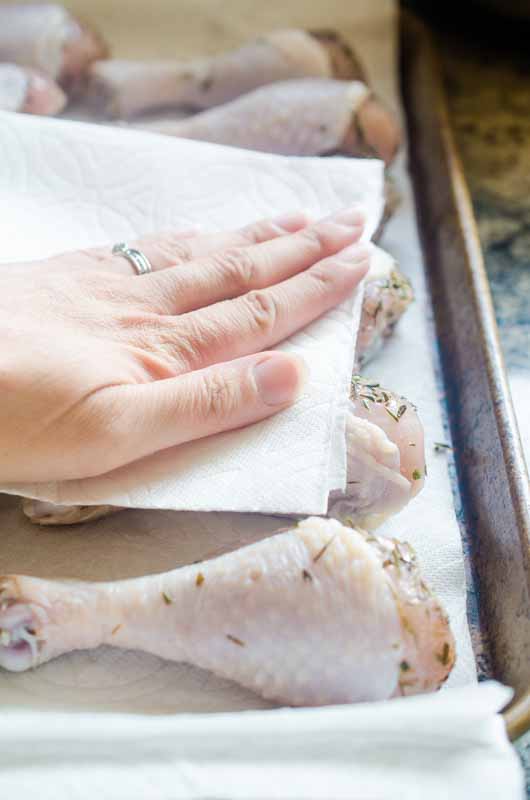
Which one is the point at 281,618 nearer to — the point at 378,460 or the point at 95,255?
the point at 378,460

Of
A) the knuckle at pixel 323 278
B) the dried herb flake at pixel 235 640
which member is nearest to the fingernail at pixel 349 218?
the knuckle at pixel 323 278

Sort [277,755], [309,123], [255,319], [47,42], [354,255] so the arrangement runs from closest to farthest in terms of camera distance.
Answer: [277,755], [255,319], [354,255], [309,123], [47,42]

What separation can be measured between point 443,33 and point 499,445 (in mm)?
1733

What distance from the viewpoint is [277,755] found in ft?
2.33

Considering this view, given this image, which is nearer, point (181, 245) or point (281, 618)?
point (281, 618)

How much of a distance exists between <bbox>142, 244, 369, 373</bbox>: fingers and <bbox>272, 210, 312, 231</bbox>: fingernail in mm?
103

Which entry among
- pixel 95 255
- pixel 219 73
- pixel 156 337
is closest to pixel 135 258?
pixel 95 255

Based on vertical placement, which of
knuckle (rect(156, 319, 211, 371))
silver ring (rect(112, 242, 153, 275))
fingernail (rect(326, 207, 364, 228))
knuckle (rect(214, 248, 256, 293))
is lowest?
knuckle (rect(156, 319, 211, 371))

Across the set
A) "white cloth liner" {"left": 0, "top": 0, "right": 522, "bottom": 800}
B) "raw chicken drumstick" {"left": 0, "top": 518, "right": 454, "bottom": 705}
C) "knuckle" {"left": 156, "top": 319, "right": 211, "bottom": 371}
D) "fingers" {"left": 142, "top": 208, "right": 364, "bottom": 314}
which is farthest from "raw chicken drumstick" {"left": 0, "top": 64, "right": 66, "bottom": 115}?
"white cloth liner" {"left": 0, "top": 0, "right": 522, "bottom": 800}

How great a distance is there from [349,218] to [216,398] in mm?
400

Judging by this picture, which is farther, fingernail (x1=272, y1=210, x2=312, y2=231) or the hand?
fingernail (x1=272, y1=210, x2=312, y2=231)

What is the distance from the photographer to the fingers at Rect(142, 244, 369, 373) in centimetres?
97

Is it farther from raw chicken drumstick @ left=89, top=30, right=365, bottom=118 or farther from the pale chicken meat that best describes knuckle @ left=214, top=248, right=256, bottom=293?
raw chicken drumstick @ left=89, top=30, right=365, bottom=118

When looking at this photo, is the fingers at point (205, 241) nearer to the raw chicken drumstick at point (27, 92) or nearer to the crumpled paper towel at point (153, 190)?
the crumpled paper towel at point (153, 190)
